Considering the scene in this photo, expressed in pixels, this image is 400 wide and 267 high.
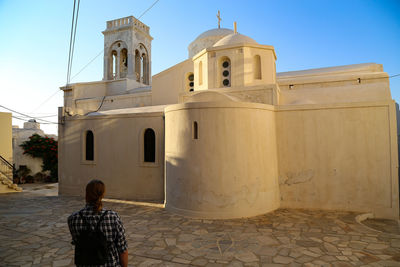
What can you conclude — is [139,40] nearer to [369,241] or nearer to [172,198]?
[172,198]

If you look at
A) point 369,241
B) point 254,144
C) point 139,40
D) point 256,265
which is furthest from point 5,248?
point 139,40

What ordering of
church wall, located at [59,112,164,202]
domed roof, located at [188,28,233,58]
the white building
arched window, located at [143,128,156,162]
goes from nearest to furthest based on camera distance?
1. church wall, located at [59,112,164,202]
2. arched window, located at [143,128,156,162]
3. domed roof, located at [188,28,233,58]
4. the white building

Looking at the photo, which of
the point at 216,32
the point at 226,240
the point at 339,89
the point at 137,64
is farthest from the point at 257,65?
the point at 137,64

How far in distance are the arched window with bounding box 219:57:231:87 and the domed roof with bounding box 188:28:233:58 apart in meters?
6.76

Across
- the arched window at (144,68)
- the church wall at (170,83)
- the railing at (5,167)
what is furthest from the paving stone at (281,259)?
the arched window at (144,68)

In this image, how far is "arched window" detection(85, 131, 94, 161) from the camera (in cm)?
1129

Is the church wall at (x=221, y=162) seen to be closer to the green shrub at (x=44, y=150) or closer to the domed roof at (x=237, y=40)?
the domed roof at (x=237, y=40)

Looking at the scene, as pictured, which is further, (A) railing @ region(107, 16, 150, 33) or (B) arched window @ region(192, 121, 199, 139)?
(A) railing @ region(107, 16, 150, 33)

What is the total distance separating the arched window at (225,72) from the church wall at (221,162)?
3.33 metres

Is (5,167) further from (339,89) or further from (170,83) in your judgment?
(339,89)

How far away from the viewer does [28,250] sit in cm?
521

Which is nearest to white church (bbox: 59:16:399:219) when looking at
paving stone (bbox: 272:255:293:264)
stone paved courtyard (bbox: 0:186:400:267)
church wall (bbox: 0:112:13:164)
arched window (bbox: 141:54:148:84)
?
stone paved courtyard (bbox: 0:186:400:267)

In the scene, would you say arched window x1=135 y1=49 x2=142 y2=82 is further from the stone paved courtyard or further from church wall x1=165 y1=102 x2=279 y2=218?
the stone paved courtyard

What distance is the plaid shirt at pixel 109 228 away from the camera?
95.7 inches
